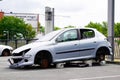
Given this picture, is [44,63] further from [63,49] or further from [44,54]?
[63,49]

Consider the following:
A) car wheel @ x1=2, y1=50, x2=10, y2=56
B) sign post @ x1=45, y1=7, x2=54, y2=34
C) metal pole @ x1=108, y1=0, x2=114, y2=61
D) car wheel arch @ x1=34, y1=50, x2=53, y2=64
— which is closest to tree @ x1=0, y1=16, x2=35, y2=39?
sign post @ x1=45, y1=7, x2=54, y2=34

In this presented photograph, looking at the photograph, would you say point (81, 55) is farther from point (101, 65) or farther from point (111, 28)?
point (111, 28)

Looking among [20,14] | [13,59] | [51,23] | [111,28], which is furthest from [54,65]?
[20,14]

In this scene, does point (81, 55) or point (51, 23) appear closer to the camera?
point (81, 55)

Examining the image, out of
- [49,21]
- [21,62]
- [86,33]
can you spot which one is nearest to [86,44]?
[86,33]

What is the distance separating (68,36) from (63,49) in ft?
2.12

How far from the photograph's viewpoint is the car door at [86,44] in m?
15.2

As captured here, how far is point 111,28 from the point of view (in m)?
18.1

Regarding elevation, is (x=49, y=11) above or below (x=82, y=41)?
above

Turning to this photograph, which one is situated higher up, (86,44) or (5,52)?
(86,44)

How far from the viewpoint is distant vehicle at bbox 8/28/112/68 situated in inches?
549

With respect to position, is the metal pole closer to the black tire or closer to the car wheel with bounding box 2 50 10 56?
the black tire

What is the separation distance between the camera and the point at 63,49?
48.0ft

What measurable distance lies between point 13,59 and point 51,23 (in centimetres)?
1441
